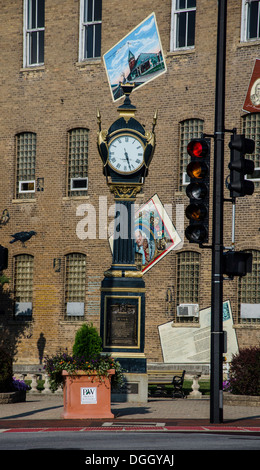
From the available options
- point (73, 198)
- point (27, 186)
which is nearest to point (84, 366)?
point (73, 198)

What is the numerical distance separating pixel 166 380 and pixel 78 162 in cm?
1112

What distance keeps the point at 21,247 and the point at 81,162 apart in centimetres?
410

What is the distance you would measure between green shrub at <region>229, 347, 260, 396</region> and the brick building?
882 centimetres

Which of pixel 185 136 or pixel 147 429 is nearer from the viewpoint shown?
pixel 147 429

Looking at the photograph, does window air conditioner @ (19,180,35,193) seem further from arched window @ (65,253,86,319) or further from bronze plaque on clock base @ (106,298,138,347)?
bronze plaque on clock base @ (106,298,138,347)

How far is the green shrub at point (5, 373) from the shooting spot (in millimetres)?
19344

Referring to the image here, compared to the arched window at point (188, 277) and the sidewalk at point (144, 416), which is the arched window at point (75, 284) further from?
the sidewalk at point (144, 416)

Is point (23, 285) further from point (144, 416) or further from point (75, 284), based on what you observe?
point (144, 416)

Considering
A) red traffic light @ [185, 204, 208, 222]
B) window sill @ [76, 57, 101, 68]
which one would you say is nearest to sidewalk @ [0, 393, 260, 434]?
red traffic light @ [185, 204, 208, 222]

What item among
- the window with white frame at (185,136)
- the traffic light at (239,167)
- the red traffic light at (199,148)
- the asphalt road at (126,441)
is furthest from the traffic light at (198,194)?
the window with white frame at (185,136)

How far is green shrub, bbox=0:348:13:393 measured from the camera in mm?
19344

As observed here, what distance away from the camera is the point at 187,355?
29562 millimetres

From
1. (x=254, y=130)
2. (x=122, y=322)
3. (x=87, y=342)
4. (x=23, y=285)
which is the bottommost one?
(x=87, y=342)

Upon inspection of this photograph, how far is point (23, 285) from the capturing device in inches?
1313
